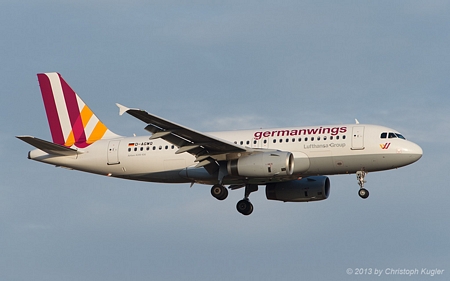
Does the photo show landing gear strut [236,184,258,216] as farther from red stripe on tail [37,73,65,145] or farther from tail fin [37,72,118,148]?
red stripe on tail [37,73,65,145]

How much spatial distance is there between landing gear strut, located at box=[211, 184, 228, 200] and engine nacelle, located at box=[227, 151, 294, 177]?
1803mm

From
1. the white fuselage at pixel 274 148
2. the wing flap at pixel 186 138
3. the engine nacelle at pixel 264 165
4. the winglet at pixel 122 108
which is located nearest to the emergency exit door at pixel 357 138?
the white fuselage at pixel 274 148

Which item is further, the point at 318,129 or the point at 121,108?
the point at 318,129

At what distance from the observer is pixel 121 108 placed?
42875mm

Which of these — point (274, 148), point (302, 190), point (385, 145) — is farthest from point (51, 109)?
point (385, 145)

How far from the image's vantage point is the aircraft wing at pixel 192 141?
45.9 metres

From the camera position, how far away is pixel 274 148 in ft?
168

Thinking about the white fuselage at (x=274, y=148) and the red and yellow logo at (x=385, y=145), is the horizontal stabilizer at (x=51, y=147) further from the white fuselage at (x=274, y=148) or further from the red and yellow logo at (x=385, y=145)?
the red and yellow logo at (x=385, y=145)

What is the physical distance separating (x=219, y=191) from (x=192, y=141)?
3.85 m

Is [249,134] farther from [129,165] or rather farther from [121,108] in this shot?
[121,108]

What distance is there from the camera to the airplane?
49.4m

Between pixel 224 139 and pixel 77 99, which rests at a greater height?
pixel 77 99

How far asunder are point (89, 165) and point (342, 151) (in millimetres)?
15300

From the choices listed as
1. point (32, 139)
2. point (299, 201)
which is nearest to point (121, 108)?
point (32, 139)
